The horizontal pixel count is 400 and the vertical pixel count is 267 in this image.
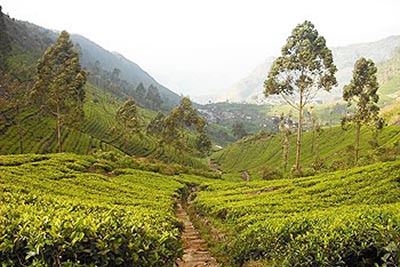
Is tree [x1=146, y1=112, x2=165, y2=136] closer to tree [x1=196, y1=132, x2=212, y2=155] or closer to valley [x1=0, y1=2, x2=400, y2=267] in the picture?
tree [x1=196, y1=132, x2=212, y2=155]

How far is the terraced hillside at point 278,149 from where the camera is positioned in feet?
287

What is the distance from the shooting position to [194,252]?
57.4 feet

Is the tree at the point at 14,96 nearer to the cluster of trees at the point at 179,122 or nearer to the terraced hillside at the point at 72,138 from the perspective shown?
the terraced hillside at the point at 72,138

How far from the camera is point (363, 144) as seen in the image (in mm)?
89062

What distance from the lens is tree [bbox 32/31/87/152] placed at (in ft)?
178

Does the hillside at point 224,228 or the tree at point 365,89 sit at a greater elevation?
the tree at point 365,89

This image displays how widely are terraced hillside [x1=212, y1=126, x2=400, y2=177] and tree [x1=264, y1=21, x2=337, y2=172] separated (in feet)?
125

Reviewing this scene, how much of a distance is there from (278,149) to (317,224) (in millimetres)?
110967

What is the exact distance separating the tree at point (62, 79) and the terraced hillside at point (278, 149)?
4542 cm

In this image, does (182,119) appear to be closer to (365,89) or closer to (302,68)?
(302,68)

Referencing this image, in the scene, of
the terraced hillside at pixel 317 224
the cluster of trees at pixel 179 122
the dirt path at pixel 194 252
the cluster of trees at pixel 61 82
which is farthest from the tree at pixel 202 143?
the dirt path at pixel 194 252

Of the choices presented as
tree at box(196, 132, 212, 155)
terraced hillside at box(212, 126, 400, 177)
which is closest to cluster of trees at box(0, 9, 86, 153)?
tree at box(196, 132, 212, 155)

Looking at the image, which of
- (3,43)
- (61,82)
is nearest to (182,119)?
(61,82)

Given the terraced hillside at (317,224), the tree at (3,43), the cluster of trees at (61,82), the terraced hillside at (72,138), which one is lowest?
the terraced hillside at (72,138)
